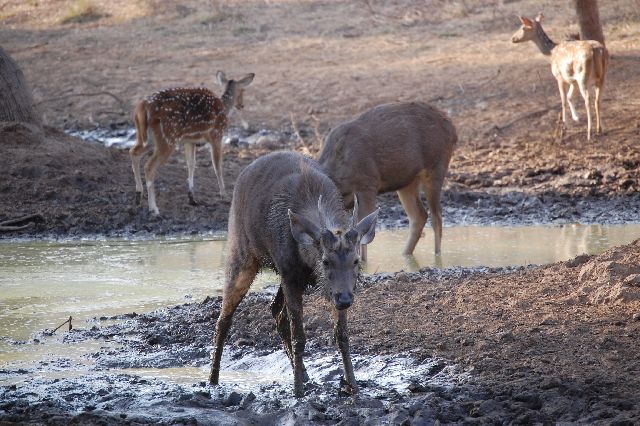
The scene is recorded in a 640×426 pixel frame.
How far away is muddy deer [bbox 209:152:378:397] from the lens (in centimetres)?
656

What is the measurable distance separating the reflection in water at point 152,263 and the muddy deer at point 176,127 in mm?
1799

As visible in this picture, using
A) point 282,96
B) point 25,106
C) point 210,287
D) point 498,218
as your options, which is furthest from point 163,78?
point 210,287

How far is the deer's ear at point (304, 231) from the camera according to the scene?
6.59 metres

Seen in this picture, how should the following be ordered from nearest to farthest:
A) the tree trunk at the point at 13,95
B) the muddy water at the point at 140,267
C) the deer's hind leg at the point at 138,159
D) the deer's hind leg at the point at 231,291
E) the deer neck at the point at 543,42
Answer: the deer's hind leg at the point at 231,291, the muddy water at the point at 140,267, the deer's hind leg at the point at 138,159, the tree trunk at the point at 13,95, the deer neck at the point at 543,42

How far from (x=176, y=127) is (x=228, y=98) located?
2.12 meters

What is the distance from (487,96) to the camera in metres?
19.4

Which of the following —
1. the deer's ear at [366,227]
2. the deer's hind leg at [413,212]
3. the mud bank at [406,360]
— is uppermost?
the deer's ear at [366,227]

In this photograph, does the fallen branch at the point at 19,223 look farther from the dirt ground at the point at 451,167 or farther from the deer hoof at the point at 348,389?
the deer hoof at the point at 348,389

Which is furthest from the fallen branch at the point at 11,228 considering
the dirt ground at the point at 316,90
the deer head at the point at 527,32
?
the deer head at the point at 527,32

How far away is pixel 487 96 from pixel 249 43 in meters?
6.94

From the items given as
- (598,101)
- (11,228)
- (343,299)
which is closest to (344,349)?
(343,299)

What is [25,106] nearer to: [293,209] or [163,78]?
[163,78]

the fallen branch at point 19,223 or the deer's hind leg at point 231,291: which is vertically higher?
the deer's hind leg at point 231,291

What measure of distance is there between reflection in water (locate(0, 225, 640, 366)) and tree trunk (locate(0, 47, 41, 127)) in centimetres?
388
